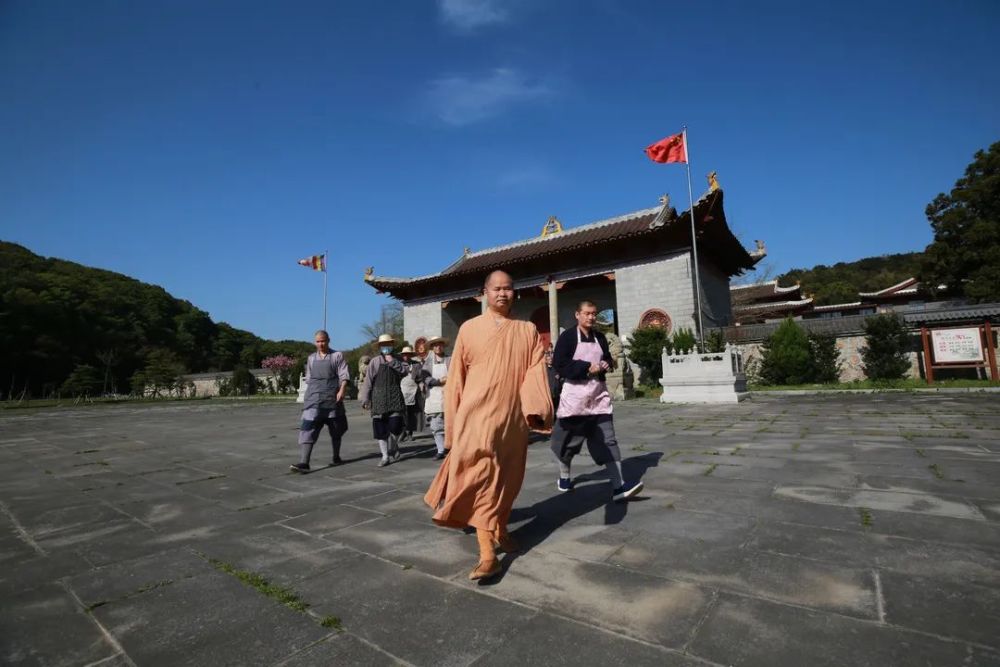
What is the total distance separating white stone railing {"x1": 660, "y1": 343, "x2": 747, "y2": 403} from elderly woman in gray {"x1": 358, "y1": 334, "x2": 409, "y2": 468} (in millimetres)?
8590

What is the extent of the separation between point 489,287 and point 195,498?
10.4 feet

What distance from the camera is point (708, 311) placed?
18.7 meters

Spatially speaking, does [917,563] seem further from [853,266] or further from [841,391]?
[853,266]

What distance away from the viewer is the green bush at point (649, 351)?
1742 centimetres

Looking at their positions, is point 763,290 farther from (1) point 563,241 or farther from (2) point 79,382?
(2) point 79,382

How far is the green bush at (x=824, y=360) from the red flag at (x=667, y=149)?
25.5 ft

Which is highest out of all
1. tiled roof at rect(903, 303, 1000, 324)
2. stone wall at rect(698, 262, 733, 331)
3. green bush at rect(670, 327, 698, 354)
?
stone wall at rect(698, 262, 733, 331)

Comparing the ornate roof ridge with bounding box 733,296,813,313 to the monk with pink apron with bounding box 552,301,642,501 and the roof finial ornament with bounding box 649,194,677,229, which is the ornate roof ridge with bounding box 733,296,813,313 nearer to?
the roof finial ornament with bounding box 649,194,677,229

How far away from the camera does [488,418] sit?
2.46m

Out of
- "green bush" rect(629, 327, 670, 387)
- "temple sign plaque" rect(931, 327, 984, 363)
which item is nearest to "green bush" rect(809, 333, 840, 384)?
"temple sign plaque" rect(931, 327, 984, 363)

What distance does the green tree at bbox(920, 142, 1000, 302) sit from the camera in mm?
19291

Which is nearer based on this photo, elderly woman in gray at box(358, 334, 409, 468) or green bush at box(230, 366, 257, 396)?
elderly woman in gray at box(358, 334, 409, 468)

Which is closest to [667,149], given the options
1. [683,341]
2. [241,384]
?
[683,341]

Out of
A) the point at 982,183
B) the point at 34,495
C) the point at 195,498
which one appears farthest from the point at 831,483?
the point at 982,183
